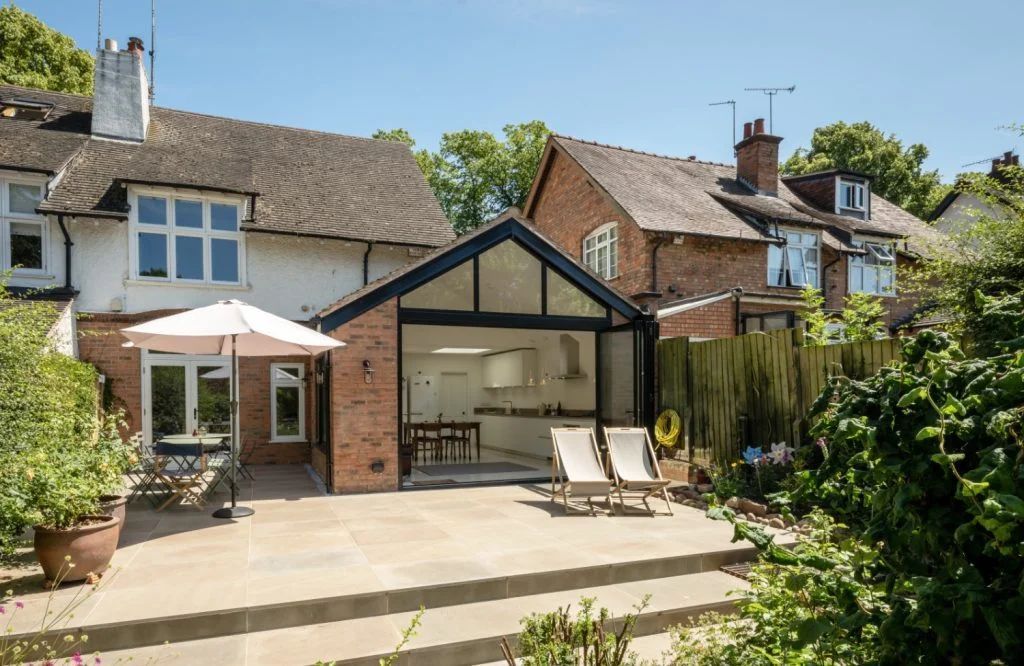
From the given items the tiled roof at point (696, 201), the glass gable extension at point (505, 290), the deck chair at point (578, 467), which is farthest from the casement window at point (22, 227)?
the tiled roof at point (696, 201)

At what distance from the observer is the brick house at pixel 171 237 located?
11.0 metres

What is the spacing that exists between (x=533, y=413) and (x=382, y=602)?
9728 mm

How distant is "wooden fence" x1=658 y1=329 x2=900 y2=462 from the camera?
293 inches

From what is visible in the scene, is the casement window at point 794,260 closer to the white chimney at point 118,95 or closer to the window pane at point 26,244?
the white chimney at point 118,95

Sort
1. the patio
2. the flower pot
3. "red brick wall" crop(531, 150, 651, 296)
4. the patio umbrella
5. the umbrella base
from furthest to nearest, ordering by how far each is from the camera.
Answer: "red brick wall" crop(531, 150, 651, 296) < the umbrella base < the patio umbrella < the flower pot < the patio

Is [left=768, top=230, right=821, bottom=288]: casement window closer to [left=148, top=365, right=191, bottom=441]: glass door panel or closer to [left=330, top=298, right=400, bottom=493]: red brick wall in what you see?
[left=330, top=298, right=400, bottom=493]: red brick wall

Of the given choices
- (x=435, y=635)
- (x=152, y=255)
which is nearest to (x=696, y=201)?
(x=152, y=255)

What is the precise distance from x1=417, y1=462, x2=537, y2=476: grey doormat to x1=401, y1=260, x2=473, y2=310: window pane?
3444 millimetres

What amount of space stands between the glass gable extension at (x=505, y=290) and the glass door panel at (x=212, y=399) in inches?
198

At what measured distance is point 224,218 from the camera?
39.1 ft

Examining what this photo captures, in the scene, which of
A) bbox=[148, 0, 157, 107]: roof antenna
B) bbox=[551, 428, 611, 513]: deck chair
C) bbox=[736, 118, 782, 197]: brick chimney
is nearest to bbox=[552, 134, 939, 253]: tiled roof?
bbox=[736, 118, 782, 197]: brick chimney

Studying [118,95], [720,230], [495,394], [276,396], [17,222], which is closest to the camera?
[17,222]

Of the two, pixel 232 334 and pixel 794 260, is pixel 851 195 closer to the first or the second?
pixel 794 260

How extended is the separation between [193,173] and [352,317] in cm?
560
